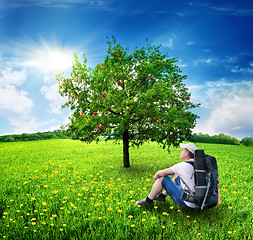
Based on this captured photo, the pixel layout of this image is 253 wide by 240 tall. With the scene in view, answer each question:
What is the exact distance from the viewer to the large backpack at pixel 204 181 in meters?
4.15

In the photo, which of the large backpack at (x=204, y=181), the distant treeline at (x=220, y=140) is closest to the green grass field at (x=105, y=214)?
the large backpack at (x=204, y=181)

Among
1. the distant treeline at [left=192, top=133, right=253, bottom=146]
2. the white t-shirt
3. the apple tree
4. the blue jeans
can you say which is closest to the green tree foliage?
the distant treeline at [left=192, top=133, right=253, bottom=146]

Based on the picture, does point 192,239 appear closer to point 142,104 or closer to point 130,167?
point 142,104

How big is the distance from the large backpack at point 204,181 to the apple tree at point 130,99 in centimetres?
381

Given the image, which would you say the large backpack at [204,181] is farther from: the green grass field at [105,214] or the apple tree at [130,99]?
the apple tree at [130,99]

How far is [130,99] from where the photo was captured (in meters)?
9.43

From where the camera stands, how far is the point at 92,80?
30.9ft

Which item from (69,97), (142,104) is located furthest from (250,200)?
(69,97)

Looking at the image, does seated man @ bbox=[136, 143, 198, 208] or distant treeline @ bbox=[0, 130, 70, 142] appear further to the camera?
distant treeline @ bbox=[0, 130, 70, 142]

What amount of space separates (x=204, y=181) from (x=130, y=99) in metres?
5.82

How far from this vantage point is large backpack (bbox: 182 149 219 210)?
4148 millimetres

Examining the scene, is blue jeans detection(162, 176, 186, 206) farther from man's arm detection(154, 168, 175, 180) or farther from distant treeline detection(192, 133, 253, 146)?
distant treeline detection(192, 133, 253, 146)

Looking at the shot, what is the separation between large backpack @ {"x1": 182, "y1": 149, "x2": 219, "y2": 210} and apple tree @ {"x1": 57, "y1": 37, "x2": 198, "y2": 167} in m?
3.81

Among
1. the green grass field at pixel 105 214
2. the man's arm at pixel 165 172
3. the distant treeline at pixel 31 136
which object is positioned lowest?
the green grass field at pixel 105 214
